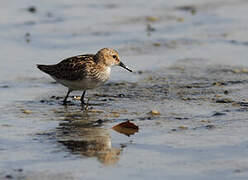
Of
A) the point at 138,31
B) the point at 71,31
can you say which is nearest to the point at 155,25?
the point at 138,31

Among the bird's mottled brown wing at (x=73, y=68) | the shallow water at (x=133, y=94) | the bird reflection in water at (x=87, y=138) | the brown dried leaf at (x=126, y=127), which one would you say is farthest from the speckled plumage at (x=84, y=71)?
the brown dried leaf at (x=126, y=127)

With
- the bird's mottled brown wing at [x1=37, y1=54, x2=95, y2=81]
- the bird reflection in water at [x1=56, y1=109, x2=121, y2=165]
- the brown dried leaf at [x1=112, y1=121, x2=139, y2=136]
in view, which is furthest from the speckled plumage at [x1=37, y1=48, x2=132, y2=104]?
the brown dried leaf at [x1=112, y1=121, x2=139, y2=136]

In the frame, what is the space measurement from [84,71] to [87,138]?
2244 millimetres

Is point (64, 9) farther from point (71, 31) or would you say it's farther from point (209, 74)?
point (209, 74)

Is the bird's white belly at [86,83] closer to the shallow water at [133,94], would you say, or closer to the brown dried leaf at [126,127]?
the shallow water at [133,94]

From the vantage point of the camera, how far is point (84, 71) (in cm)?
873

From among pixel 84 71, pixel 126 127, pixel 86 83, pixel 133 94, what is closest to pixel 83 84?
pixel 86 83

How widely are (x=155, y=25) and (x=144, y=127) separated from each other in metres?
6.23

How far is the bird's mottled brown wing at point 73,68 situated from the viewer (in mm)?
8695

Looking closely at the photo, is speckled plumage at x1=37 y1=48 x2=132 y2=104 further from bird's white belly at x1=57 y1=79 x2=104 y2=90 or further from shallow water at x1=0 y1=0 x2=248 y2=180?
shallow water at x1=0 y1=0 x2=248 y2=180

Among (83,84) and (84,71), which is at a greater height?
(84,71)

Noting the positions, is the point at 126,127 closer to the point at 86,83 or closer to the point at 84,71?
the point at 86,83

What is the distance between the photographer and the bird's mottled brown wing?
8695mm

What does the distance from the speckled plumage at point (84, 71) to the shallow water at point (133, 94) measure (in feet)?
0.76
